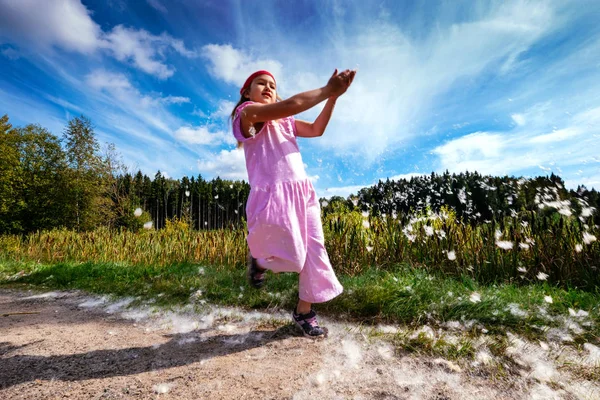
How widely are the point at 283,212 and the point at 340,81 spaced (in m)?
0.92

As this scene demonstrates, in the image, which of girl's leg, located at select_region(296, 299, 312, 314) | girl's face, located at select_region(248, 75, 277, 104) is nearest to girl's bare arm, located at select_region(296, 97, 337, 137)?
girl's face, located at select_region(248, 75, 277, 104)

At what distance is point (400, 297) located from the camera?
10.4ft

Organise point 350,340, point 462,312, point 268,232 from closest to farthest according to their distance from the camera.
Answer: point 268,232, point 350,340, point 462,312

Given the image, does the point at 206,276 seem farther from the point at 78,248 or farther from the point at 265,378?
the point at 78,248

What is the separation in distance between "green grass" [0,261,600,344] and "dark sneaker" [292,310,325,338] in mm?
508

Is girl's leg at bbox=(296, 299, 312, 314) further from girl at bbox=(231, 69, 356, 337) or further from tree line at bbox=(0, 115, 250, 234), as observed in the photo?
tree line at bbox=(0, 115, 250, 234)

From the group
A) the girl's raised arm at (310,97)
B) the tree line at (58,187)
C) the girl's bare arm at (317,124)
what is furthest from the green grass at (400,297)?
the tree line at (58,187)

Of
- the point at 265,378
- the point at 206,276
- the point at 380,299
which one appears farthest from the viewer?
the point at 206,276

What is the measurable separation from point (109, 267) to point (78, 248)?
4.13 m

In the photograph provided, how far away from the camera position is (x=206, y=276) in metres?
4.61

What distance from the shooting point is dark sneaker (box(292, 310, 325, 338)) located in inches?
100

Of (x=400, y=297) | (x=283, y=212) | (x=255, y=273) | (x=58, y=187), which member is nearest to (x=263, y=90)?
(x=283, y=212)

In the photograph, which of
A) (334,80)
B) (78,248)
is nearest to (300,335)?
(334,80)

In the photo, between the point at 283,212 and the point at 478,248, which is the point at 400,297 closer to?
the point at 283,212
